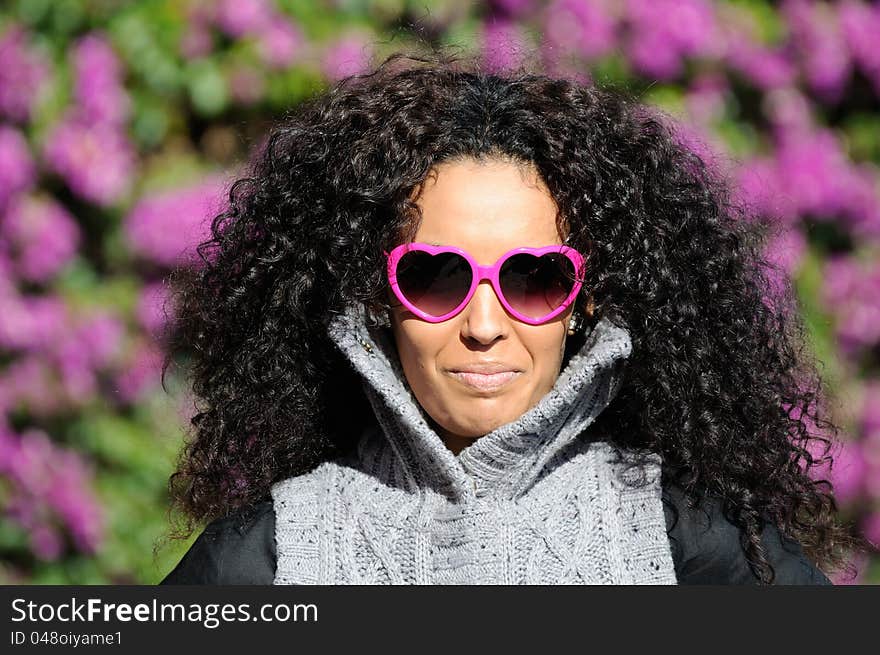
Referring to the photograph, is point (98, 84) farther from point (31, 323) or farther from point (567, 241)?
point (567, 241)

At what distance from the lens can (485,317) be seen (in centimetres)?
165

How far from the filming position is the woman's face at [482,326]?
1.66 m

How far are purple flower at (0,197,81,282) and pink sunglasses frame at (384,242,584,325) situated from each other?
199 centimetres

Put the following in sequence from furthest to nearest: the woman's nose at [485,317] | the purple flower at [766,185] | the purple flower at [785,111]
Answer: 1. the purple flower at [785,111]
2. the purple flower at [766,185]
3. the woman's nose at [485,317]

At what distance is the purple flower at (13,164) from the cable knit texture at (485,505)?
2.00 m

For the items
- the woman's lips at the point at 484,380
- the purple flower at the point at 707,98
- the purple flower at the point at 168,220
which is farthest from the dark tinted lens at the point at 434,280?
the purple flower at the point at 707,98

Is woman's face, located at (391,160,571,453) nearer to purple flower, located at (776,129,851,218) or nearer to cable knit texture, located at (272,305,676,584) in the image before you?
cable knit texture, located at (272,305,676,584)

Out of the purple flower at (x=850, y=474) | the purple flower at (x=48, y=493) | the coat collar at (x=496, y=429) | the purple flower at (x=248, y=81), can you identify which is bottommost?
the coat collar at (x=496, y=429)

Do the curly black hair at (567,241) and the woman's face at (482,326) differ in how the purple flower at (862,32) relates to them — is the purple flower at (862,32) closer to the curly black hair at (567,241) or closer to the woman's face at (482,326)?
the curly black hair at (567,241)

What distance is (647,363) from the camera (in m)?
1.84

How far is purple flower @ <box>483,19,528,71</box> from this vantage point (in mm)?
2391

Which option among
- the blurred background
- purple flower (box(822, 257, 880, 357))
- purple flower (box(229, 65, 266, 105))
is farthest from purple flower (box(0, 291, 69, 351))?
purple flower (box(822, 257, 880, 357))

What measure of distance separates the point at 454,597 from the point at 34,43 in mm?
2553

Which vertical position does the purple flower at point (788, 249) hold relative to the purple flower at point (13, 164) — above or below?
below
